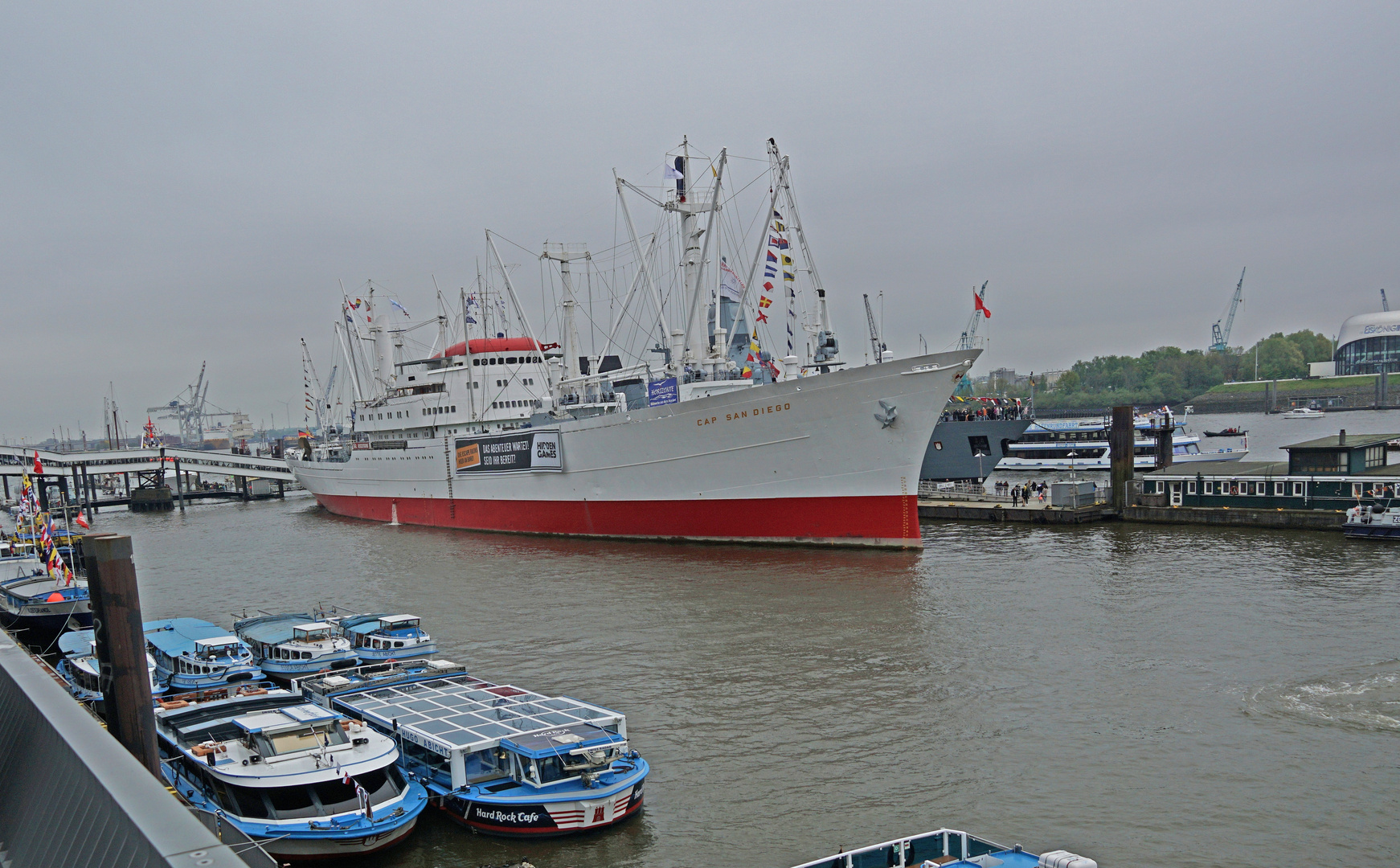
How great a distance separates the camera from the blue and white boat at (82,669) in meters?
12.7

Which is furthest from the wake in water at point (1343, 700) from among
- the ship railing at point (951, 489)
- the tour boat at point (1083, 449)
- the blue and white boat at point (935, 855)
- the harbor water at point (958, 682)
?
the tour boat at point (1083, 449)

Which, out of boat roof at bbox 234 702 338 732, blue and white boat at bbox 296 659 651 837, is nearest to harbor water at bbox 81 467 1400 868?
blue and white boat at bbox 296 659 651 837

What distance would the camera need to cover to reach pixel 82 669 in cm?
1309

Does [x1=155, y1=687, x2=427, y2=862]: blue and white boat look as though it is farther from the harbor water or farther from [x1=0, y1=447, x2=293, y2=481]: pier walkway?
[x1=0, y1=447, x2=293, y2=481]: pier walkway

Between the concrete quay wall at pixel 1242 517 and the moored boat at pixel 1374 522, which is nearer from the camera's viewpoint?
the moored boat at pixel 1374 522

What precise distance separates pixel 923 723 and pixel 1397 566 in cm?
1512

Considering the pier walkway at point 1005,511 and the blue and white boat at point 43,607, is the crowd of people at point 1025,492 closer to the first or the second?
the pier walkway at point 1005,511

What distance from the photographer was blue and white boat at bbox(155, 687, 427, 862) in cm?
866

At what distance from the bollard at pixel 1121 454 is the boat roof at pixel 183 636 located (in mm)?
26519

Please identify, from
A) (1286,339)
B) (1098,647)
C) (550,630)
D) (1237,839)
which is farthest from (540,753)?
(1286,339)

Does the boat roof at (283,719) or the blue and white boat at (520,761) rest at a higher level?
the boat roof at (283,719)

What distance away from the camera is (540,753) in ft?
30.7

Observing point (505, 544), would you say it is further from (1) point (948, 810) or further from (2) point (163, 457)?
(2) point (163, 457)

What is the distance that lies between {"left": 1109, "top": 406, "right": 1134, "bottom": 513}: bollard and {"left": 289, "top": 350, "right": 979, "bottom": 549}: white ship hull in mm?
10205
